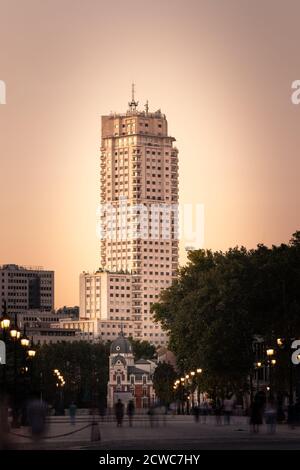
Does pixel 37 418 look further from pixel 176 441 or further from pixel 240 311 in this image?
pixel 240 311

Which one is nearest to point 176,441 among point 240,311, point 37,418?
point 37,418

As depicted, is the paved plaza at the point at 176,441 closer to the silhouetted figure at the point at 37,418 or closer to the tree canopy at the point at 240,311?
the silhouetted figure at the point at 37,418

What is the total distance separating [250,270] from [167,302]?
50071 mm

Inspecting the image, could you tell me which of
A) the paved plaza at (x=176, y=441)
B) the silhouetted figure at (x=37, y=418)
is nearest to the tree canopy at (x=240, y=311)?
the paved plaza at (x=176, y=441)

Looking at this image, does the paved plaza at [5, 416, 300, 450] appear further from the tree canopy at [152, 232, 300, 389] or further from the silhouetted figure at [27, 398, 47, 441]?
the tree canopy at [152, 232, 300, 389]

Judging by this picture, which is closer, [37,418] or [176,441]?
[37,418]
